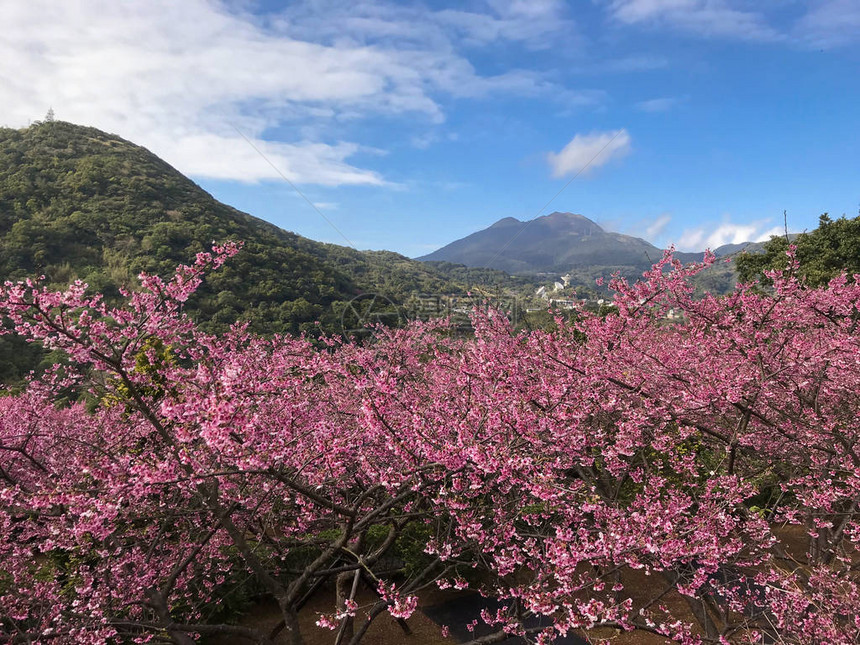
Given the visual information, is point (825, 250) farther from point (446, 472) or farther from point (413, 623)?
point (446, 472)

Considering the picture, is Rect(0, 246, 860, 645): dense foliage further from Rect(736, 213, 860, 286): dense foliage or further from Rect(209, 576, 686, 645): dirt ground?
Rect(736, 213, 860, 286): dense foliage

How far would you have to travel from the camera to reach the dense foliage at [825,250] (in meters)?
25.1

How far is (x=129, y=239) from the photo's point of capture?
48.7m

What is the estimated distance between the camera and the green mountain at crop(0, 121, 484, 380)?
137 feet

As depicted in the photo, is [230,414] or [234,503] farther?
[234,503]

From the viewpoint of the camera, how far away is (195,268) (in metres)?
5.22

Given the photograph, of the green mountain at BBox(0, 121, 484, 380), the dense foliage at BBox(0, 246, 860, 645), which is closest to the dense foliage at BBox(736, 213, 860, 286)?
the dense foliage at BBox(0, 246, 860, 645)

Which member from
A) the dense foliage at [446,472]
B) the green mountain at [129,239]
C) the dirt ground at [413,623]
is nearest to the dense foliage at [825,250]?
the dense foliage at [446,472]

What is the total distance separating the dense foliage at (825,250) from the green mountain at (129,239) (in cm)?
3547

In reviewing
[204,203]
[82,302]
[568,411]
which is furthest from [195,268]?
[204,203]

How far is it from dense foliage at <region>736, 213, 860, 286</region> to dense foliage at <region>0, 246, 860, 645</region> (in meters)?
21.0

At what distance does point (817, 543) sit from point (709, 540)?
308cm

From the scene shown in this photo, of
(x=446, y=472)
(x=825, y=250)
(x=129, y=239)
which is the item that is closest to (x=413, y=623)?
(x=446, y=472)

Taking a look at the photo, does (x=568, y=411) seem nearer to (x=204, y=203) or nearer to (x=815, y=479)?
(x=815, y=479)
